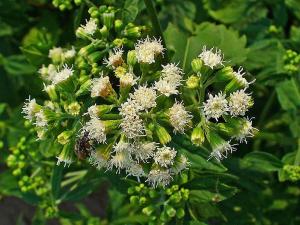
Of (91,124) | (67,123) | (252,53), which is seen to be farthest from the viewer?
(252,53)

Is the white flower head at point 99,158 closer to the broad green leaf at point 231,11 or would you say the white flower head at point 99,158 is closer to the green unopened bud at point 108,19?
the green unopened bud at point 108,19

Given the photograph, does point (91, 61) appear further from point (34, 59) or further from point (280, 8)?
point (280, 8)

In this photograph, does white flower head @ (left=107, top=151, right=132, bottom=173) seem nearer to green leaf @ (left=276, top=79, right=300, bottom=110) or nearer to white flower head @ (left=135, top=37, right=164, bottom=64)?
white flower head @ (left=135, top=37, right=164, bottom=64)

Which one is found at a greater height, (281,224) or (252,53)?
(252,53)

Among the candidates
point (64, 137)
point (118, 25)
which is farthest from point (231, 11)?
point (64, 137)

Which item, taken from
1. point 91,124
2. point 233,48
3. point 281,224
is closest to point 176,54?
point 233,48

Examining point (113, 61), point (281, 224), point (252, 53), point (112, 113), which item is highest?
point (113, 61)

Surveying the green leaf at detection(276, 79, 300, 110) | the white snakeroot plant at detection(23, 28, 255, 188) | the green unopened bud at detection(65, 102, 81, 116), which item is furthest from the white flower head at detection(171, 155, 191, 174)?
the green leaf at detection(276, 79, 300, 110)
